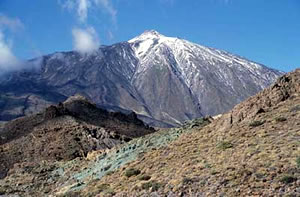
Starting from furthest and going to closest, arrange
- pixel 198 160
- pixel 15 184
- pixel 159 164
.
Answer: pixel 15 184, pixel 159 164, pixel 198 160

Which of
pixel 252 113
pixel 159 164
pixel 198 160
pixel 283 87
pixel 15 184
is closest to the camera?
pixel 198 160

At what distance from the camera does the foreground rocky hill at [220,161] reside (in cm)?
1917

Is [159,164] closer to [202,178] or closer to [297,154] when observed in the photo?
[202,178]

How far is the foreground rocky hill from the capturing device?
19.2 metres

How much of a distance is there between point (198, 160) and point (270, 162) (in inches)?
161

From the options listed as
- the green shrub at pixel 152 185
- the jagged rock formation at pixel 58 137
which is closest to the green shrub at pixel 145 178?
the green shrub at pixel 152 185

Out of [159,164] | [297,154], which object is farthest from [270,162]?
[159,164]

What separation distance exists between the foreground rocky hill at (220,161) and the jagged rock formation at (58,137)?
927 inches

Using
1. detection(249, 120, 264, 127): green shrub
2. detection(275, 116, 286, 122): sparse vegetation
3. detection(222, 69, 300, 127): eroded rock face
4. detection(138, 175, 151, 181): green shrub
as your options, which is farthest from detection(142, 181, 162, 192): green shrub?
detection(222, 69, 300, 127): eroded rock face

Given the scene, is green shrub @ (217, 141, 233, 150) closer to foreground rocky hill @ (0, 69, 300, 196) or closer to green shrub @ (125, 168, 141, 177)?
foreground rocky hill @ (0, 69, 300, 196)

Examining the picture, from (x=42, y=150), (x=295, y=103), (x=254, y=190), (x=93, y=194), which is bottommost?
(x=254, y=190)

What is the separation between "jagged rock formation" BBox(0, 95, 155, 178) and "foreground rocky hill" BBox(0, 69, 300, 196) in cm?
2355

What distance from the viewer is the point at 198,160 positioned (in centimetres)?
2328

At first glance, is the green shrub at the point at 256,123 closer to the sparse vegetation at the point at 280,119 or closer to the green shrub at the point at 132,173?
the sparse vegetation at the point at 280,119
